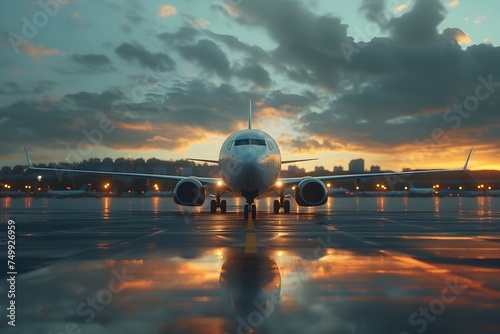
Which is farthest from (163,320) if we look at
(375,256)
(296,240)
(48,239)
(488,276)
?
(48,239)

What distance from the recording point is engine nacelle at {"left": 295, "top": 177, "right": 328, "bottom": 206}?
Answer: 86.6ft

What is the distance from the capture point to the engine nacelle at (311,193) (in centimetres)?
2641

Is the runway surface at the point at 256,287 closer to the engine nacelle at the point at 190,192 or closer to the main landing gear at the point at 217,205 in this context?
the engine nacelle at the point at 190,192

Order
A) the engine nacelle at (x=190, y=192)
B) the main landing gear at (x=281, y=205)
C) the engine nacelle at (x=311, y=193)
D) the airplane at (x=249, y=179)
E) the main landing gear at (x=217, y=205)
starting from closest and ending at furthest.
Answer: the airplane at (x=249, y=179)
the engine nacelle at (x=311, y=193)
the engine nacelle at (x=190, y=192)
the main landing gear at (x=281, y=205)
the main landing gear at (x=217, y=205)

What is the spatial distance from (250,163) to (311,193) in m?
5.60

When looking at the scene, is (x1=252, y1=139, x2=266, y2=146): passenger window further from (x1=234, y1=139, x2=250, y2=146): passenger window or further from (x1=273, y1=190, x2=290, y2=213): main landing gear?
(x1=273, y1=190, x2=290, y2=213): main landing gear

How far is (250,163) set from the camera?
22.4 metres

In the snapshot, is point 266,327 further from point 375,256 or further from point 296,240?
point 296,240

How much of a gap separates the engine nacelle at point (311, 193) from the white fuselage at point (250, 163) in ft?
6.47

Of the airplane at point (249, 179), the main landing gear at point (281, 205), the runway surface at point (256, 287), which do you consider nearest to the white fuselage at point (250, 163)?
the airplane at point (249, 179)

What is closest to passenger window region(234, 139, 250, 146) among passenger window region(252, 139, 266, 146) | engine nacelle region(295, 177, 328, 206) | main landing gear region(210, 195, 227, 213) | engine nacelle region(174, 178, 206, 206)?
passenger window region(252, 139, 266, 146)

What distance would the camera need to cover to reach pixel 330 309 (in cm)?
568

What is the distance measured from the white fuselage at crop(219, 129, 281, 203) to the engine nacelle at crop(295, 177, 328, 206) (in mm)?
1972

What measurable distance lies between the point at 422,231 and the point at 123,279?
37.3 ft
